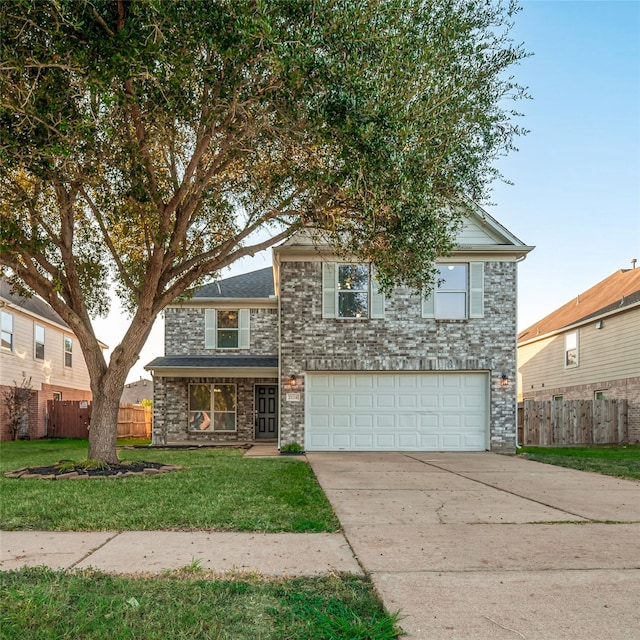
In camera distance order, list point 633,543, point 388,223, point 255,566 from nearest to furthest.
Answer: point 255,566 → point 633,543 → point 388,223

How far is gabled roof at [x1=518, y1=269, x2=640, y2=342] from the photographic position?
19609 millimetres

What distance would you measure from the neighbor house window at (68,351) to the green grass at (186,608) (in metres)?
24.0

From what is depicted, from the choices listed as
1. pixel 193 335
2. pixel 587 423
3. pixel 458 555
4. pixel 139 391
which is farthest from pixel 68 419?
pixel 458 555

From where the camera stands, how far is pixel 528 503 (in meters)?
6.95

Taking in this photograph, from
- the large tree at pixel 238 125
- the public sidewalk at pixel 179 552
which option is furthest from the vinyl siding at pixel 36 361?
the public sidewalk at pixel 179 552

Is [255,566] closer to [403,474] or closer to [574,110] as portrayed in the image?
[403,474]

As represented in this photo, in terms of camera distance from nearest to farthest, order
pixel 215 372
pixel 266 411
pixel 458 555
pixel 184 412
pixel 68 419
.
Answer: pixel 458 555, pixel 215 372, pixel 184 412, pixel 266 411, pixel 68 419

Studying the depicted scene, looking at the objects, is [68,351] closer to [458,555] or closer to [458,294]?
[458,294]

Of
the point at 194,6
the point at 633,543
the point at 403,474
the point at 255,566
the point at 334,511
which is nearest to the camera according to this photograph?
the point at 255,566

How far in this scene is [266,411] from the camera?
2039 cm

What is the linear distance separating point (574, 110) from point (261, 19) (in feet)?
26.1

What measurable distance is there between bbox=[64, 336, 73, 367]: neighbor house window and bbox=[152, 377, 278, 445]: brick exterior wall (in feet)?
29.7

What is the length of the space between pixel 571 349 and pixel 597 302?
1.93 meters

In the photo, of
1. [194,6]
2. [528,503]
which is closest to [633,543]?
[528,503]
